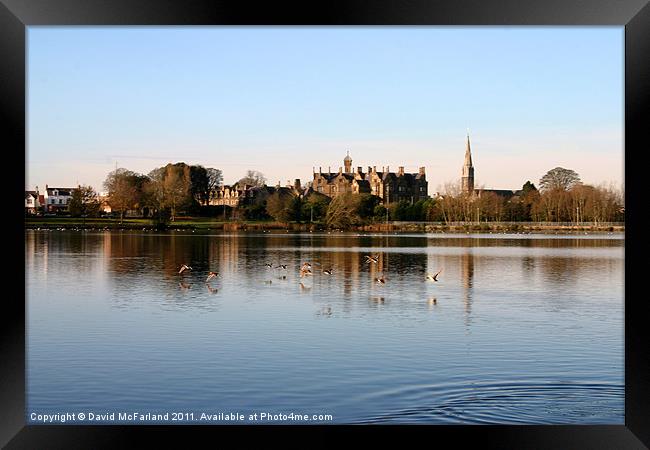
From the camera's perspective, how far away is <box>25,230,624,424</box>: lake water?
7.76 m

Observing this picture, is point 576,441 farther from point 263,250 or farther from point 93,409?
point 263,250

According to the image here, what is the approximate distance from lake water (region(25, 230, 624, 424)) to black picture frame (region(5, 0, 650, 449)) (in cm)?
111

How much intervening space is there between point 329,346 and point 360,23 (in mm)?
5599

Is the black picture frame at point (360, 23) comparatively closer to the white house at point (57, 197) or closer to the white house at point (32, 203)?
the white house at point (32, 203)

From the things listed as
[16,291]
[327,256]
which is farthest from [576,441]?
[327,256]

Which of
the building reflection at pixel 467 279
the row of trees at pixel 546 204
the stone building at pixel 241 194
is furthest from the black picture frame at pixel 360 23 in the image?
the stone building at pixel 241 194

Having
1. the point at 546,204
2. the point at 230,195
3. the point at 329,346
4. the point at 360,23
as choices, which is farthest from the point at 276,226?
the point at 360,23

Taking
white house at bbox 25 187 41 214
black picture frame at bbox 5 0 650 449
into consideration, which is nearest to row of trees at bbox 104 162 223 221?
white house at bbox 25 187 41 214

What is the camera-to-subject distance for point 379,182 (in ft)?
267

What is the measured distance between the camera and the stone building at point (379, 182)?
77188 millimetres

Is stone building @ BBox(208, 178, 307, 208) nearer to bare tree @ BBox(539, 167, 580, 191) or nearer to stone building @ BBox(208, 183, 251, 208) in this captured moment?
stone building @ BBox(208, 183, 251, 208)

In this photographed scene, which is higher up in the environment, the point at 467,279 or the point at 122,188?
the point at 122,188

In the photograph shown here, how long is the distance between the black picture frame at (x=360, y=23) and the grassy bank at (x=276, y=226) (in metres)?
51.4

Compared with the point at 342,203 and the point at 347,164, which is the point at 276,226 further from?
the point at 347,164
